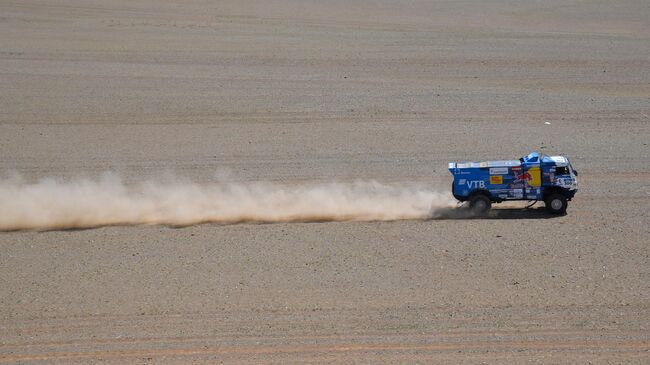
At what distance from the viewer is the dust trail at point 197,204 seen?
21422 mm

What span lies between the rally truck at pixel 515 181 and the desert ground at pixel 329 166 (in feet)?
1.96

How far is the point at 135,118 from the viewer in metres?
31.2

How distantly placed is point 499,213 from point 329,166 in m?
6.01

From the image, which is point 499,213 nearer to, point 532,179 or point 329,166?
point 532,179

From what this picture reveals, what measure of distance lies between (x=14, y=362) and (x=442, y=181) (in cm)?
1314

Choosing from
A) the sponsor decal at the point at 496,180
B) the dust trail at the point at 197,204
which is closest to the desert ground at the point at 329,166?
the dust trail at the point at 197,204

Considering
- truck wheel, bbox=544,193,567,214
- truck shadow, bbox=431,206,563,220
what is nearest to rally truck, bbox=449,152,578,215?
truck wheel, bbox=544,193,567,214

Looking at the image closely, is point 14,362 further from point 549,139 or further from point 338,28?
point 338,28

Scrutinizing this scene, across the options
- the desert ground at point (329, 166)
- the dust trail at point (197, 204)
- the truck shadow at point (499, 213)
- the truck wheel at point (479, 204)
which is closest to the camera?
the desert ground at point (329, 166)

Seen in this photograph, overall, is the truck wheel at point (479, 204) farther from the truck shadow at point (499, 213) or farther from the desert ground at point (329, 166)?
the desert ground at point (329, 166)

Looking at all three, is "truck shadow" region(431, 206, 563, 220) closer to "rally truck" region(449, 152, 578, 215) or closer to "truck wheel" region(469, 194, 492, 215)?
"truck wheel" region(469, 194, 492, 215)

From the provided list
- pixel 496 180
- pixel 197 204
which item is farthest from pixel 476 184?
pixel 197 204

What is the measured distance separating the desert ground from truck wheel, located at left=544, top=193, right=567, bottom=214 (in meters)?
0.33

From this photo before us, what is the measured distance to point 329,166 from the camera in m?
25.8
